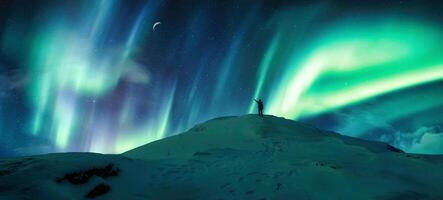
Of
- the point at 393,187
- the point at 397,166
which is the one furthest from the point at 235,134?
the point at 393,187

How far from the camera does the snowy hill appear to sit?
13.1 metres

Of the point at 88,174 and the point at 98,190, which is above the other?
the point at 88,174

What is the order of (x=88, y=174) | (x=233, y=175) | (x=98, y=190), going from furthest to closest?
(x=233, y=175)
(x=88, y=174)
(x=98, y=190)

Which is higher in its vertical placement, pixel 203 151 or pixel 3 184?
pixel 203 151

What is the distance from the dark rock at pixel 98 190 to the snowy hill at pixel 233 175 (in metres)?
0.04

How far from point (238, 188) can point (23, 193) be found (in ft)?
27.7

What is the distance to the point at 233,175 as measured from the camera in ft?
55.2

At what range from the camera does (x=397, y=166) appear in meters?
19.2

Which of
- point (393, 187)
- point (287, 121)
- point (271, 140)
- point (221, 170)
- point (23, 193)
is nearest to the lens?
point (23, 193)

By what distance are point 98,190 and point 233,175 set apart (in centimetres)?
660

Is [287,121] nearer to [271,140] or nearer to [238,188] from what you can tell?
[271,140]

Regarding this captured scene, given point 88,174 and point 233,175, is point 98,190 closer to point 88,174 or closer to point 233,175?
point 88,174

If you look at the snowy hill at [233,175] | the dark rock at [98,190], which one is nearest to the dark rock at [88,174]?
the snowy hill at [233,175]

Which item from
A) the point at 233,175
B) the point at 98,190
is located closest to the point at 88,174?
the point at 98,190
